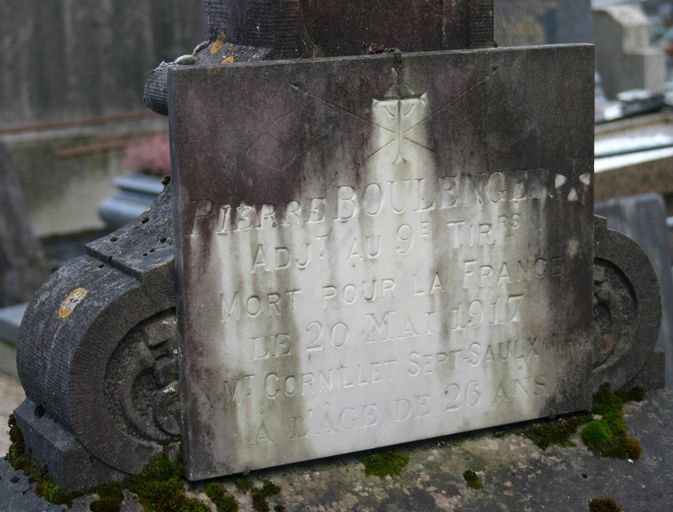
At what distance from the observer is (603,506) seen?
5.56 m

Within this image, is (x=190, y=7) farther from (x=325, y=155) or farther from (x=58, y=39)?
(x=325, y=155)

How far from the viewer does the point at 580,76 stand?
19.1ft

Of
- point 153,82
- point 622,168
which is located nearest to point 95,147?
point 622,168

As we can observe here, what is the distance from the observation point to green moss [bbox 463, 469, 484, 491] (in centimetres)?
560

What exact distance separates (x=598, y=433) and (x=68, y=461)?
223 cm

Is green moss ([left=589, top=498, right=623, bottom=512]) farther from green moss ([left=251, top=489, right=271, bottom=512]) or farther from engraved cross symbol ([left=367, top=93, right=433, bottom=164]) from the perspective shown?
engraved cross symbol ([left=367, top=93, right=433, bottom=164])

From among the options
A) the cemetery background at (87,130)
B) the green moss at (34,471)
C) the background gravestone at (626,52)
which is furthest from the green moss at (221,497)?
the background gravestone at (626,52)

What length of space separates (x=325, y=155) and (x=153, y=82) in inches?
36.7

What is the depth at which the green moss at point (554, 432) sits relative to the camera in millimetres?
5915

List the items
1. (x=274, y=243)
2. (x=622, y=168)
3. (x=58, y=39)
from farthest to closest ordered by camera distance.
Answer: (x=58, y=39) < (x=622, y=168) < (x=274, y=243)

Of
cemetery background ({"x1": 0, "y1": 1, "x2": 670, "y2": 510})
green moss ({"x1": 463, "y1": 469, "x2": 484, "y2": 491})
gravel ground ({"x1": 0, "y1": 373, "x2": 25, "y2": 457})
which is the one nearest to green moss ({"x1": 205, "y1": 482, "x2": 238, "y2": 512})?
green moss ({"x1": 463, "y1": 469, "x2": 484, "y2": 491})

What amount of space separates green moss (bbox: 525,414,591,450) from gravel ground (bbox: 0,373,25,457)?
102 inches

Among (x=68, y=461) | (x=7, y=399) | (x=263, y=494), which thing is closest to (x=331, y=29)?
(x=263, y=494)

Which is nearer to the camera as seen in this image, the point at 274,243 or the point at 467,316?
the point at 274,243
